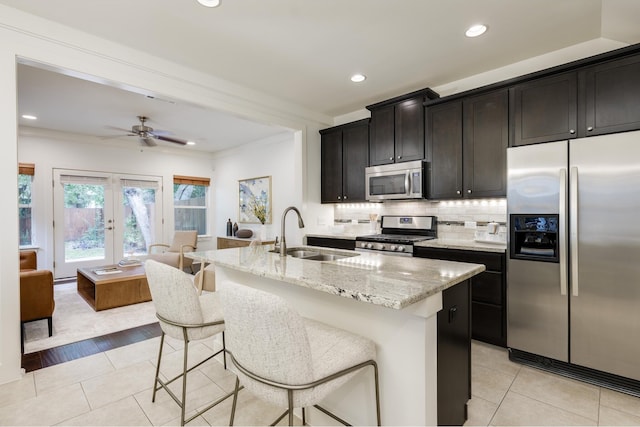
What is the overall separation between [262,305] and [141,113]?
181 inches

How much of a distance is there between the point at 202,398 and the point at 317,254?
126 cm

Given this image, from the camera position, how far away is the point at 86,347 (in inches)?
114

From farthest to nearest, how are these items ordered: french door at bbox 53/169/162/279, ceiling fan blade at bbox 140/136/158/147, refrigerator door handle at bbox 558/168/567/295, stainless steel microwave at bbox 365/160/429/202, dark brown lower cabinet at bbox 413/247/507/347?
1. french door at bbox 53/169/162/279
2. ceiling fan blade at bbox 140/136/158/147
3. stainless steel microwave at bbox 365/160/429/202
4. dark brown lower cabinet at bbox 413/247/507/347
5. refrigerator door handle at bbox 558/168/567/295

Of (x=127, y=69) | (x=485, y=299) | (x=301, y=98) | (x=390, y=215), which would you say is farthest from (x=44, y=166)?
(x=485, y=299)

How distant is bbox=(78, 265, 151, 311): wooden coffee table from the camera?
390 centimetres

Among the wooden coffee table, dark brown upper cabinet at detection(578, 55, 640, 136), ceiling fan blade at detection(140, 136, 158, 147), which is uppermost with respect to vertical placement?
ceiling fan blade at detection(140, 136, 158, 147)

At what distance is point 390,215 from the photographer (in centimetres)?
419

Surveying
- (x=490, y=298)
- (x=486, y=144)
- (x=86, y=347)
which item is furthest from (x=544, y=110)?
(x=86, y=347)

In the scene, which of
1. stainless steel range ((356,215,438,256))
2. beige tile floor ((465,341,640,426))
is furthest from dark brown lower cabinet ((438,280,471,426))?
stainless steel range ((356,215,438,256))

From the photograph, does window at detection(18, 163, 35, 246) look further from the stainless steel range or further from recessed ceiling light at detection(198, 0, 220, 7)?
the stainless steel range

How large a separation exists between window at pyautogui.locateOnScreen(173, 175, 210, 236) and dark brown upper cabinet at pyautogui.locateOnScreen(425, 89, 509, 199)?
5633 millimetres

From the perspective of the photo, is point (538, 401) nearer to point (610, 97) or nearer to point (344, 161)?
Answer: point (610, 97)

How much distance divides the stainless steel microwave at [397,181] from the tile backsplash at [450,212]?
34 cm

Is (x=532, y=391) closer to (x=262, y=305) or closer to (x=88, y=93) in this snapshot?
(x=262, y=305)
